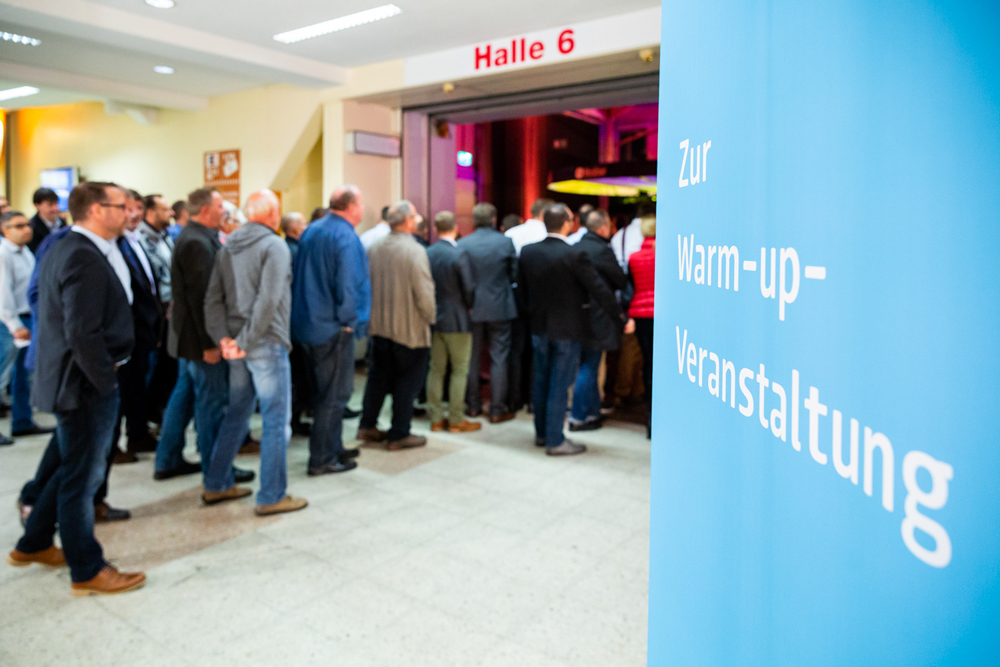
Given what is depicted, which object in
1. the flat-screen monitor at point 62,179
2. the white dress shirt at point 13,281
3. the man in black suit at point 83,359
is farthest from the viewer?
the flat-screen monitor at point 62,179

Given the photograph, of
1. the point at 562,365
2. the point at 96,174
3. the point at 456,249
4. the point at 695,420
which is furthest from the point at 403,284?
the point at 96,174

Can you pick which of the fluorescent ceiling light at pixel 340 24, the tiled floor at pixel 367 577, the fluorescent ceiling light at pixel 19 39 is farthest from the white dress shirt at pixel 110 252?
the fluorescent ceiling light at pixel 19 39

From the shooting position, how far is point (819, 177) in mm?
593

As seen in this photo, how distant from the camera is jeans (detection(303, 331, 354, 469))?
4.00 meters

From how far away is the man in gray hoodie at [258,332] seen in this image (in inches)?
129

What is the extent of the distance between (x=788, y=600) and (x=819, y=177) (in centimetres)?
39

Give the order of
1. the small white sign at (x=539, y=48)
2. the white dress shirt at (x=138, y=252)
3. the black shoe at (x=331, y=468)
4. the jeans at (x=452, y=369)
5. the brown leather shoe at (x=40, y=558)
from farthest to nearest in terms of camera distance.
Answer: the small white sign at (x=539, y=48)
the jeans at (x=452, y=369)
the black shoe at (x=331, y=468)
the white dress shirt at (x=138, y=252)
the brown leather shoe at (x=40, y=558)

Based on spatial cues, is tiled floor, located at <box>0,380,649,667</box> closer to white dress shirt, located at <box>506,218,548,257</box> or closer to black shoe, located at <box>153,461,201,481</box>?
black shoe, located at <box>153,461,201,481</box>

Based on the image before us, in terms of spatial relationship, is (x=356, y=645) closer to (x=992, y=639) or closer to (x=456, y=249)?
(x=992, y=639)

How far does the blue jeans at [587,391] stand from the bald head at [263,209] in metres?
2.46

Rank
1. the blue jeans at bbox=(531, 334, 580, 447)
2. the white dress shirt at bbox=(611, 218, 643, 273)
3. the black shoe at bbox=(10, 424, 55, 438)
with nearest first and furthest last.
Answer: the blue jeans at bbox=(531, 334, 580, 447), the black shoe at bbox=(10, 424, 55, 438), the white dress shirt at bbox=(611, 218, 643, 273)

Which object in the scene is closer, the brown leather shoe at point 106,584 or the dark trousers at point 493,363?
the brown leather shoe at point 106,584

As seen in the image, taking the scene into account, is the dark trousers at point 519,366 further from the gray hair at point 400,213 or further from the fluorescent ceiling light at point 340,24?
the fluorescent ceiling light at point 340,24

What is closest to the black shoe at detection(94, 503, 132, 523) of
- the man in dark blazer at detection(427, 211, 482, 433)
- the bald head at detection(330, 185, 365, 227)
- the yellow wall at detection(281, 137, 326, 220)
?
the bald head at detection(330, 185, 365, 227)
